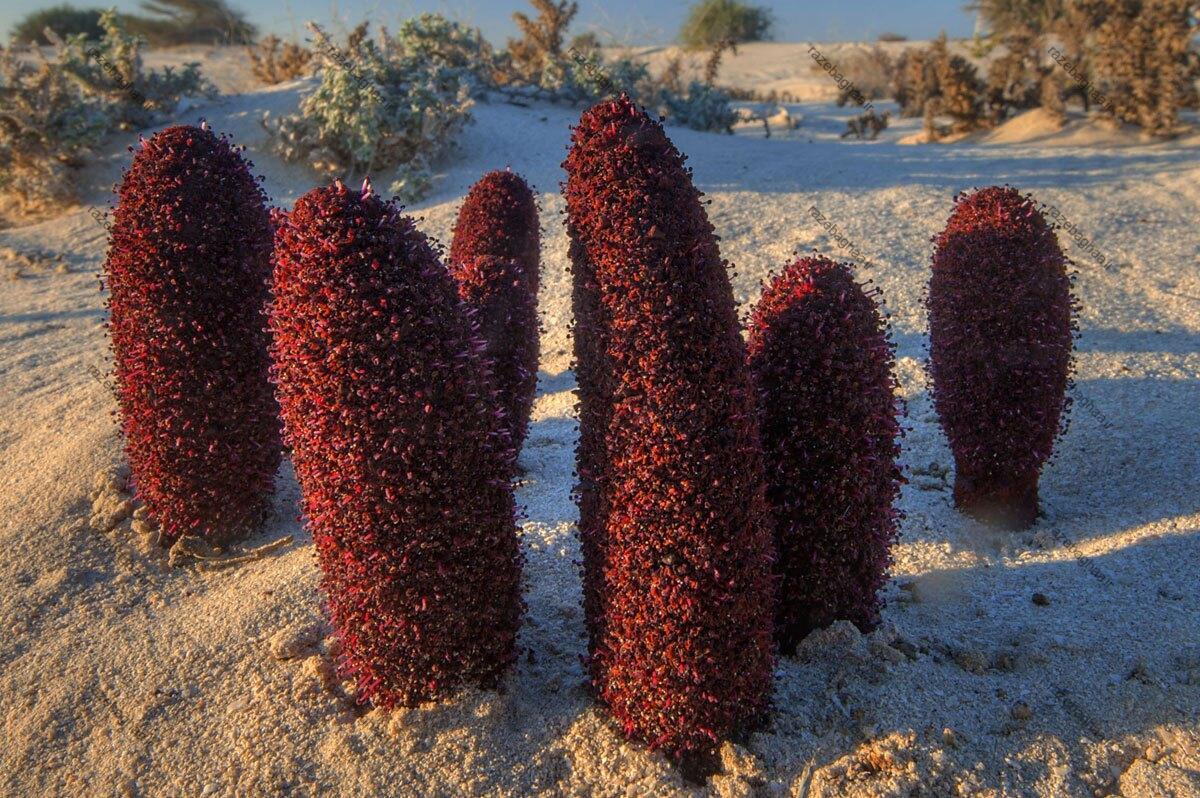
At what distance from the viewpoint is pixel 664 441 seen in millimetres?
2770

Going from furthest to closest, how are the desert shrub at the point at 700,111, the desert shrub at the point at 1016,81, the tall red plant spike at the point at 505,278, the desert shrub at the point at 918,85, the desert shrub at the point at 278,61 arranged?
the desert shrub at the point at 918,85 → the desert shrub at the point at 278,61 → the desert shrub at the point at 700,111 → the desert shrub at the point at 1016,81 → the tall red plant spike at the point at 505,278

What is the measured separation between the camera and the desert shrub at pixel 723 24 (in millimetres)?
29734

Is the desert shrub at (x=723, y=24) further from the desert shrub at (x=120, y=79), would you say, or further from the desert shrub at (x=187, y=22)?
the desert shrub at (x=120, y=79)

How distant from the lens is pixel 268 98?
498 inches

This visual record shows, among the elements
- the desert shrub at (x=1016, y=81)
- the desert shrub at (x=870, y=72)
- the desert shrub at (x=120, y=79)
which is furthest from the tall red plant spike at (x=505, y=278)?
the desert shrub at (x=870, y=72)

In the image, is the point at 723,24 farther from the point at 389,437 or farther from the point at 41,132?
the point at 389,437

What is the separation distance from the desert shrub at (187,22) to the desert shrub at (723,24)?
13.8 meters

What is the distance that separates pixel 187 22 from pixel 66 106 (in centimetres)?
1655

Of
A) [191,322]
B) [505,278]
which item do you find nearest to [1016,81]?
[505,278]

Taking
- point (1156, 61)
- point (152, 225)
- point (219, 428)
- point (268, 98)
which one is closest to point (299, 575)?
point (219, 428)

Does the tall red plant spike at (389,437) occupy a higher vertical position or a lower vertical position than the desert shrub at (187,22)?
lower

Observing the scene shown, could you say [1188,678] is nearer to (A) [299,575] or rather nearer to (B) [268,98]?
(A) [299,575]

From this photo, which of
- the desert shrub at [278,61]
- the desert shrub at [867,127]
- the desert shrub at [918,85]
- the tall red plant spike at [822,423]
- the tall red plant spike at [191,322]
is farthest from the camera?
the desert shrub at [918,85]

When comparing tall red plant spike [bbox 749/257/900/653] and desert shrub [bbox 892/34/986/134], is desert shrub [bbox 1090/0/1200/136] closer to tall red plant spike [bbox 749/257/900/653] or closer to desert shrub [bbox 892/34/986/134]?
desert shrub [bbox 892/34/986/134]
